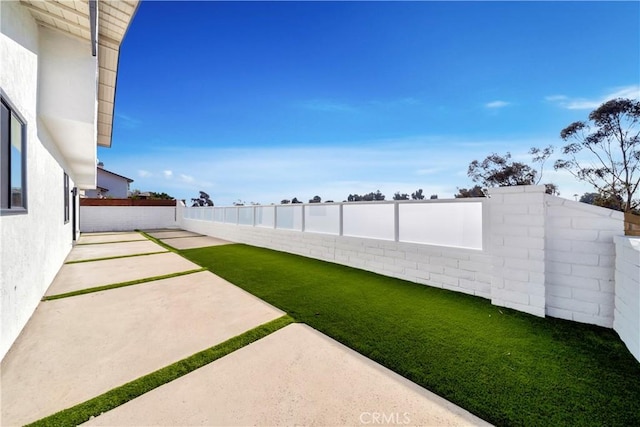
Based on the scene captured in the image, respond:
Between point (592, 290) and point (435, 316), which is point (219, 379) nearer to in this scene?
point (435, 316)

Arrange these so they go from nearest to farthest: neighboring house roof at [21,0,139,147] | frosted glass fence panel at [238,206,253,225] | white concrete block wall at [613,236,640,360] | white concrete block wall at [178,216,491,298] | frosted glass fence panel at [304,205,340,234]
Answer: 1. white concrete block wall at [613,236,640,360]
2. neighboring house roof at [21,0,139,147]
3. white concrete block wall at [178,216,491,298]
4. frosted glass fence panel at [304,205,340,234]
5. frosted glass fence panel at [238,206,253,225]

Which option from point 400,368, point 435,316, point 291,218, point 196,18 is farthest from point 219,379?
point 196,18

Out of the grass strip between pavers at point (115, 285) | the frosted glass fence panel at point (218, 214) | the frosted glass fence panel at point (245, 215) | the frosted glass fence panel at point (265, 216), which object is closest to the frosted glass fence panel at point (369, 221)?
the frosted glass fence panel at point (265, 216)

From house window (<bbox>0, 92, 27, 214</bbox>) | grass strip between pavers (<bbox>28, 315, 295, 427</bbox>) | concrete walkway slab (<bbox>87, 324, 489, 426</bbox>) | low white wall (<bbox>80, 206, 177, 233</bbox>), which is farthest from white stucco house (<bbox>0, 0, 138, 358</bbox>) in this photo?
low white wall (<bbox>80, 206, 177, 233</bbox>)

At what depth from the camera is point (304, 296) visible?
3.45m

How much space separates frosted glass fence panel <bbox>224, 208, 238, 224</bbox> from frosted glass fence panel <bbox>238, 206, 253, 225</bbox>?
0.34 metres

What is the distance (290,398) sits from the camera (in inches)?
61.4

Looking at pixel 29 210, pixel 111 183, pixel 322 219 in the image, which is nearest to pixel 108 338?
pixel 29 210

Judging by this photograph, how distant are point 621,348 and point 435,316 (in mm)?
1501

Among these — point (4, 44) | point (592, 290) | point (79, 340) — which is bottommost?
point (79, 340)

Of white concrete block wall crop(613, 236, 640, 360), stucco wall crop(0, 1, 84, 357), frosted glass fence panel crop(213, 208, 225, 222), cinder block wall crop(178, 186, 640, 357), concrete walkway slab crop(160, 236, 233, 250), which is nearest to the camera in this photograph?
white concrete block wall crop(613, 236, 640, 360)

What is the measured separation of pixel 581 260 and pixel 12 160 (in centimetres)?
603

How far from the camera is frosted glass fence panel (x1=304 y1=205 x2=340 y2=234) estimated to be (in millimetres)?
5562

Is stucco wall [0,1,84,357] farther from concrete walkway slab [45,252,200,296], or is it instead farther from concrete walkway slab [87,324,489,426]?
concrete walkway slab [87,324,489,426]
